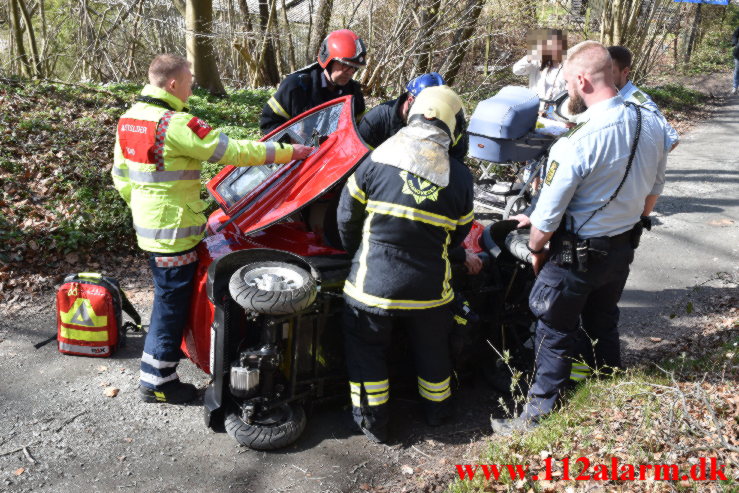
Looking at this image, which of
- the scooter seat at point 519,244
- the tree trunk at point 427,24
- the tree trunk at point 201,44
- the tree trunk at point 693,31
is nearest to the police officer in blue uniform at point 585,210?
the scooter seat at point 519,244

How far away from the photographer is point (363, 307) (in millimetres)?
3518

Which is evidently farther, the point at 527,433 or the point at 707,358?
the point at 707,358

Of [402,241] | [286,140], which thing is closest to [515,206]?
[286,140]

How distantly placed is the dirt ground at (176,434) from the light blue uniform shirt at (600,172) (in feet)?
4.84

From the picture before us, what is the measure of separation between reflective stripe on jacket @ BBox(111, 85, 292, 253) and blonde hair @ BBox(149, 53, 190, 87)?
6 cm

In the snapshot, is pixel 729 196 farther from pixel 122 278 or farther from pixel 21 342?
pixel 21 342

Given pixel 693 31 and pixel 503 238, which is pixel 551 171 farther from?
pixel 693 31

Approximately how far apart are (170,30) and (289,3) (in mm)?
3176

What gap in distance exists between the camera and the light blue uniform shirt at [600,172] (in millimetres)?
3316

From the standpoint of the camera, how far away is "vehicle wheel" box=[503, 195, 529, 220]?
6.89m

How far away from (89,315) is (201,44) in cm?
835

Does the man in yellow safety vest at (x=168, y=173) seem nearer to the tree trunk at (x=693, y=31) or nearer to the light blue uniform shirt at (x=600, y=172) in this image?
the light blue uniform shirt at (x=600, y=172)

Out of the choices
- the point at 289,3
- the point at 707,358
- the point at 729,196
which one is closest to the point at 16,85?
the point at 289,3

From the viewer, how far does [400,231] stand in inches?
135
